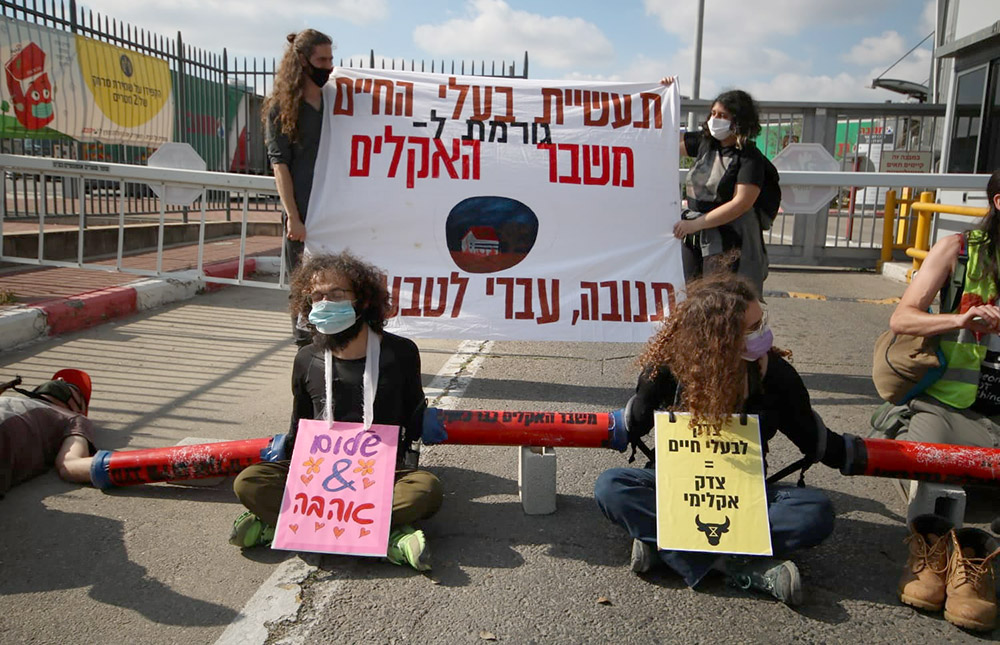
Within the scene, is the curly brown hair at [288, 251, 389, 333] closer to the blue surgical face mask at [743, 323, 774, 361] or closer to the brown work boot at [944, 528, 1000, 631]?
the blue surgical face mask at [743, 323, 774, 361]

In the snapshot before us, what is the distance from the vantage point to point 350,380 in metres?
3.25

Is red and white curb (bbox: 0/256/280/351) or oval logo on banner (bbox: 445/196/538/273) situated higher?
oval logo on banner (bbox: 445/196/538/273)

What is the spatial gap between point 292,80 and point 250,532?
2.56 m

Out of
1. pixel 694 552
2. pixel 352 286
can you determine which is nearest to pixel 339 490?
pixel 352 286

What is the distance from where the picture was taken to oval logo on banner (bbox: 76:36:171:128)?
983 centimetres

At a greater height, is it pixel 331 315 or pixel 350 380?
pixel 331 315

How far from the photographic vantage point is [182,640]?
2480mm

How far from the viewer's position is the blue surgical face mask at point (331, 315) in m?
3.17

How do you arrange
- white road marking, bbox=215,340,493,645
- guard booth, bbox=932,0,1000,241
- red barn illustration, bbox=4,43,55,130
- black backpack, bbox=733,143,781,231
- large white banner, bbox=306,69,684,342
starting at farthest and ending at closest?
guard booth, bbox=932,0,1000,241, red barn illustration, bbox=4,43,55,130, large white banner, bbox=306,69,684,342, black backpack, bbox=733,143,781,231, white road marking, bbox=215,340,493,645

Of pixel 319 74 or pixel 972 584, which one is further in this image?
pixel 319 74

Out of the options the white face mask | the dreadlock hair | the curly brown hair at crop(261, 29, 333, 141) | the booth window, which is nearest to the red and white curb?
the curly brown hair at crop(261, 29, 333, 141)

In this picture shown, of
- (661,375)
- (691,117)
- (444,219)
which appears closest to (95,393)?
(444,219)

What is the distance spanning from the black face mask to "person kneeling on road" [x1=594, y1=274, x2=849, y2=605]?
260 centimetres

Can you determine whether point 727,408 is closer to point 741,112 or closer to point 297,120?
point 741,112
